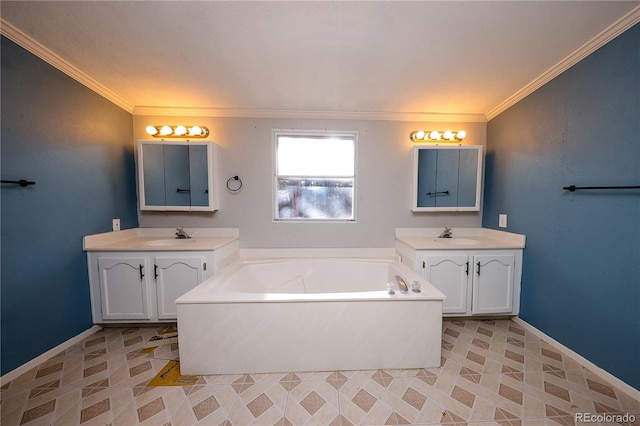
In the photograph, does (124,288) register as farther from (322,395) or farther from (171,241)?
(322,395)

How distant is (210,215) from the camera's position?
2.49 meters

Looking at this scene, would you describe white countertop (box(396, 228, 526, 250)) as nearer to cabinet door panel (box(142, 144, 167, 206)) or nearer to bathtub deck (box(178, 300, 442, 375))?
bathtub deck (box(178, 300, 442, 375))

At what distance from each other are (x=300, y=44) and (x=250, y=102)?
3.31 ft

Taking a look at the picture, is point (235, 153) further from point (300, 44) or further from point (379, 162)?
point (379, 162)

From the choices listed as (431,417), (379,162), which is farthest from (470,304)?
(379,162)

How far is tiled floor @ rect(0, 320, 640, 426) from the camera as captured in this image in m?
1.18

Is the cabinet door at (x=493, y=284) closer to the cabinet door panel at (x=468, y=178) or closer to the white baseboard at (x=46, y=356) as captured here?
the cabinet door panel at (x=468, y=178)

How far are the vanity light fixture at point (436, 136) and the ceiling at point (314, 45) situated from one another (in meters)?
0.38

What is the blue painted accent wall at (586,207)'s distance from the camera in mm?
1319

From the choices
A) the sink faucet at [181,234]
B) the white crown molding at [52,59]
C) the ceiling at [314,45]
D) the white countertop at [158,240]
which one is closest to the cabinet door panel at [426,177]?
the ceiling at [314,45]

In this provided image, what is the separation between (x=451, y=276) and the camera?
6.78ft

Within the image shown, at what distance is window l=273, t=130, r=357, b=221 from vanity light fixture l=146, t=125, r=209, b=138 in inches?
33.6

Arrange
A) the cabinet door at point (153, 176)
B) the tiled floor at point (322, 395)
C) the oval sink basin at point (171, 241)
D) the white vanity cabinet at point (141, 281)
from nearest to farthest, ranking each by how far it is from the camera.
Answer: the tiled floor at point (322, 395) < the white vanity cabinet at point (141, 281) < the oval sink basin at point (171, 241) < the cabinet door at point (153, 176)

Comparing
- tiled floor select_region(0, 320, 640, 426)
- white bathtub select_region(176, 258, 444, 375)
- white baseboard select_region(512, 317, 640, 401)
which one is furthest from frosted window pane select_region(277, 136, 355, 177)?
white baseboard select_region(512, 317, 640, 401)
